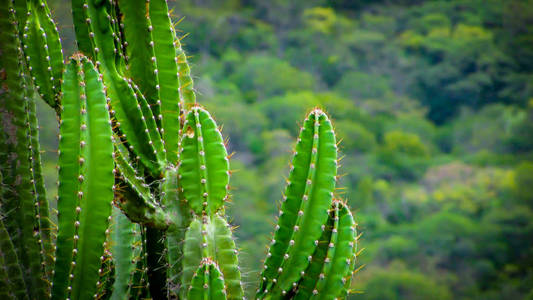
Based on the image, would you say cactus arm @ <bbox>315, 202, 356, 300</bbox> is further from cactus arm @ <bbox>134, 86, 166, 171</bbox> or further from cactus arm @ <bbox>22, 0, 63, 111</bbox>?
cactus arm @ <bbox>22, 0, 63, 111</bbox>

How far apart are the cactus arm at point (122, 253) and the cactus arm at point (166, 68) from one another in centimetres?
45

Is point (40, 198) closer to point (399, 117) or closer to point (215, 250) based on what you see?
point (215, 250)

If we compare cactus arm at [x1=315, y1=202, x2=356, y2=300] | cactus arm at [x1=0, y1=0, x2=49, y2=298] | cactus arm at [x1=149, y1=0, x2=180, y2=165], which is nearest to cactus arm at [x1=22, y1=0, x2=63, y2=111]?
cactus arm at [x1=0, y1=0, x2=49, y2=298]

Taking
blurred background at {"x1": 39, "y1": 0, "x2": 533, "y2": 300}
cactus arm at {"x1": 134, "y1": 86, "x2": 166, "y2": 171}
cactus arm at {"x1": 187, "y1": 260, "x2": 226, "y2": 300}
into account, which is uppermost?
blurred background at {"x1": 39, "y1": 0, "x2": 533, "y2": 300}

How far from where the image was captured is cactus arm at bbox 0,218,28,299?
2.64m

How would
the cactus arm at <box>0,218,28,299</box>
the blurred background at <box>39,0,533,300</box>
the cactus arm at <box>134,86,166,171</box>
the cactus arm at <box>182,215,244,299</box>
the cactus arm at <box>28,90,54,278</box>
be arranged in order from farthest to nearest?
the blurred background at <box>39,0,533,300</box> → the cactus arm at <box>28,90,54,278</box> → the cactus arm at <box>0,218,28,299</box> → the cactus arm at <box>134,86,166,171</box> → the cactus arm at <box>182,215,244,299</box>

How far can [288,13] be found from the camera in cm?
4597

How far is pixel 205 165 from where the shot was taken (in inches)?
93.5

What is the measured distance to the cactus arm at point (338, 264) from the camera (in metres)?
2.53

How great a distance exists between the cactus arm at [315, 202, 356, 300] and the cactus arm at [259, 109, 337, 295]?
0.33 feet

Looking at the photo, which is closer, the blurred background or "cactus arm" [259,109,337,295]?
"cactus arm" [259,109,337,295]

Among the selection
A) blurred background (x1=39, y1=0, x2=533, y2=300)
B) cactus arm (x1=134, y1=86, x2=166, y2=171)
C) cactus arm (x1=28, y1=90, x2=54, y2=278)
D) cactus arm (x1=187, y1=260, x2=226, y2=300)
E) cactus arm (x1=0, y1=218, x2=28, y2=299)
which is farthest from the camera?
blurred background (x1=39, y1=0, x2=533, y2=300)

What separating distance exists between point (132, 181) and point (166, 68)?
1.73 ft

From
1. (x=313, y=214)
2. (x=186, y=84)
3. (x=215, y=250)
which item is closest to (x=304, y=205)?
(x=313, y=214)
